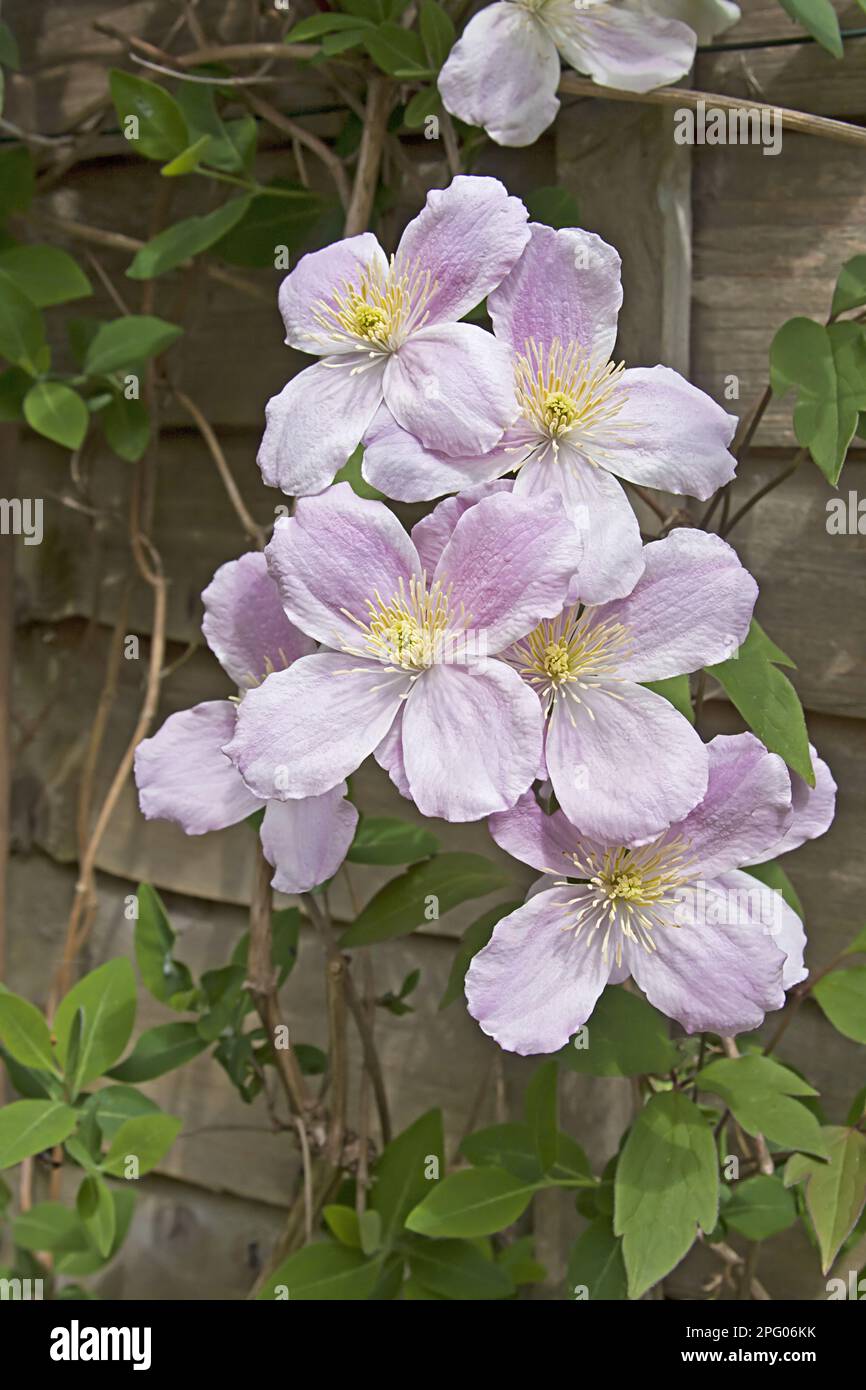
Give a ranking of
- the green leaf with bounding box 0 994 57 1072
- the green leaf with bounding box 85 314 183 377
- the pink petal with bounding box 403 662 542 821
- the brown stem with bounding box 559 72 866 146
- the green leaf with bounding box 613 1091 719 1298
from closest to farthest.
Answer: the pink petal with bounding box 403 662 542 821, the green leaf with bounding box 613 1091 719 1298, the brown stem with bounding box 559 72 866 146, the green leaf with bounding box 0 994 57 1072, the green leaf with bounding box 85 314 183 377

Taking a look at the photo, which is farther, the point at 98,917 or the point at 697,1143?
the point at 98,917

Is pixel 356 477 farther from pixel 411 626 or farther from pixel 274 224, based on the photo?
pixel 274 224

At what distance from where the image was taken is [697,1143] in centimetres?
74

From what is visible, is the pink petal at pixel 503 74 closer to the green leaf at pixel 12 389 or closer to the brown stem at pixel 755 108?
the brown stem at pixel 755 108

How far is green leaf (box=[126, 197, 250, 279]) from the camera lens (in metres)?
0.96

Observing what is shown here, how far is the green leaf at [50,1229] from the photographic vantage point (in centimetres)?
104

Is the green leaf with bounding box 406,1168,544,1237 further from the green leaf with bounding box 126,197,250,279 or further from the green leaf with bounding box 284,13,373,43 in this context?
the green leaf with bounding box 284,13,373,43

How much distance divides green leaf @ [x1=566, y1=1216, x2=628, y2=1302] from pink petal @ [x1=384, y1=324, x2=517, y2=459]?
552mm

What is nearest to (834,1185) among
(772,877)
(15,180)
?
(772,877)

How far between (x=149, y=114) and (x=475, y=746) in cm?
65

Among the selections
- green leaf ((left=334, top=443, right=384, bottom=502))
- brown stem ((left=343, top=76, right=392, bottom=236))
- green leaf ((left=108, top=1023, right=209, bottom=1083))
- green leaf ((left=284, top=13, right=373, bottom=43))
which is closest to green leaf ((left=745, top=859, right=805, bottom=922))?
green leaf ((left=334, top=443, right=384, bottom=502))
